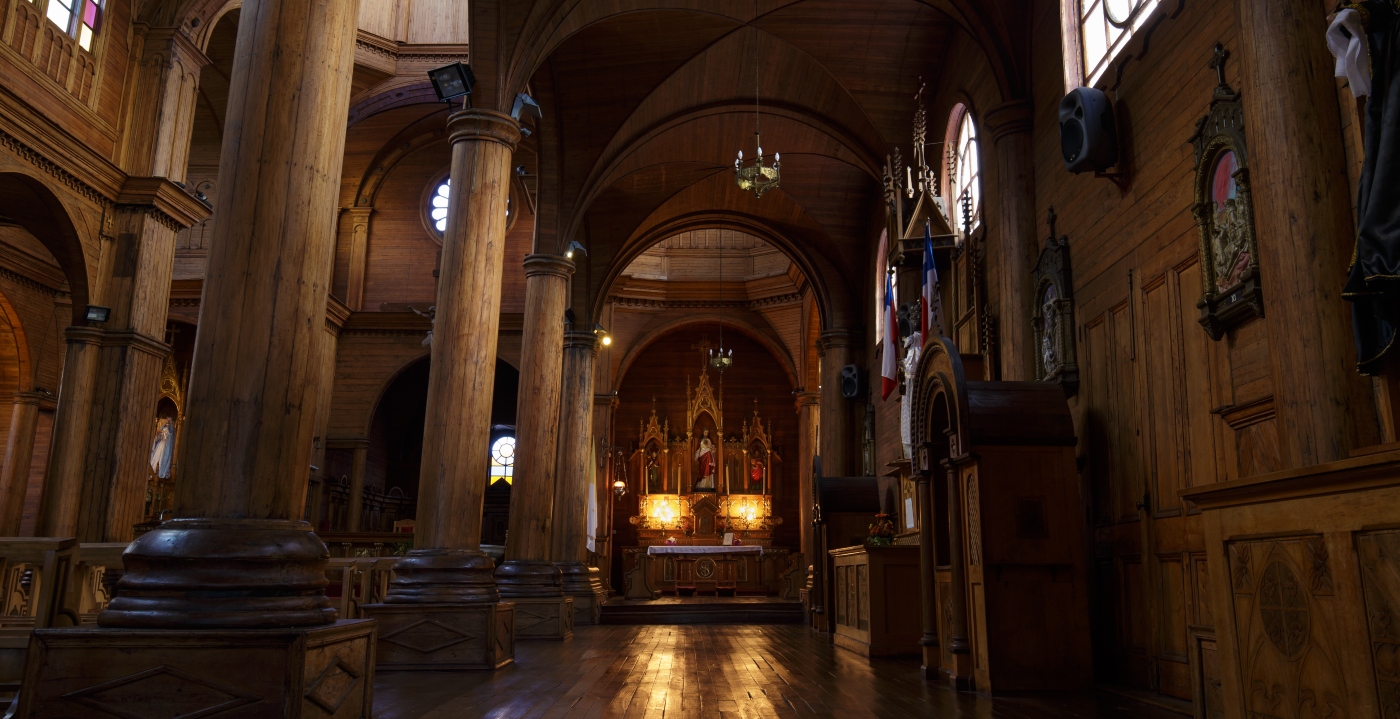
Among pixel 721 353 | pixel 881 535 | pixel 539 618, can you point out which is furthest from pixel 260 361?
pixel 721 353

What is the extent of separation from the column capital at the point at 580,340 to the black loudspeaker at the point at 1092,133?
11.0 meters

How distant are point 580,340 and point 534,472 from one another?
16.4ft

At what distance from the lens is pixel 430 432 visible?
7703 millimetres

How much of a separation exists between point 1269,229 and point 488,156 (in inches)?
249

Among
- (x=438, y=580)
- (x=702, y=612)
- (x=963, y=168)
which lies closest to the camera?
(x=438, y=580)

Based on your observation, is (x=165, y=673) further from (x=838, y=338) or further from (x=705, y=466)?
(x=705, y=466)

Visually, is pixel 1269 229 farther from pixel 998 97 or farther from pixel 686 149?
pixel 686 149

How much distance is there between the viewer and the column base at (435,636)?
7164 mm

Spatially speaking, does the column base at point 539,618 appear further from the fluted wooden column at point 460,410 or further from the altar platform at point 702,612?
the altar platform at point 702,612

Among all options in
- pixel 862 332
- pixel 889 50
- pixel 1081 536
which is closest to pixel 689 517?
pixel 862 332

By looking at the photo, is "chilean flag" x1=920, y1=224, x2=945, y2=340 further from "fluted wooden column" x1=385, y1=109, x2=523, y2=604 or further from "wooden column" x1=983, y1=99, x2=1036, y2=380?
"fluted wooden column" x1=385, y1=109, x2=523, y2=604

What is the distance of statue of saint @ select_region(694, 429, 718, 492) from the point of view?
78.3 feet

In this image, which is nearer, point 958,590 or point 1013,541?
point 1013,541

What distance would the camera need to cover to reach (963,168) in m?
11.3
